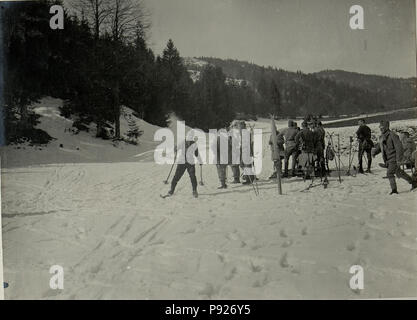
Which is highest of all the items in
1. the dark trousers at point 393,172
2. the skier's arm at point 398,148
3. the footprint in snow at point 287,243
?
the skier's arm at point 398,148

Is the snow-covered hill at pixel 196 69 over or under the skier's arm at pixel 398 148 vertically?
over

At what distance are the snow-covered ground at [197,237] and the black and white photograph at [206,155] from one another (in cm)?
3

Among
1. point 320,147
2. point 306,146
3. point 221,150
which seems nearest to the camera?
point 306,146

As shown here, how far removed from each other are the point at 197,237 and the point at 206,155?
3750mm

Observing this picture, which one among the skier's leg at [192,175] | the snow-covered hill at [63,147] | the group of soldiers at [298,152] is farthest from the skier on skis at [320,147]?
the snow-covered hill at [63,147]

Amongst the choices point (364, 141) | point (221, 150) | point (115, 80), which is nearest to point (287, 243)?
point (221, 150)

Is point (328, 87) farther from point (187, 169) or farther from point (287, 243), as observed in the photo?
point (287, 243)

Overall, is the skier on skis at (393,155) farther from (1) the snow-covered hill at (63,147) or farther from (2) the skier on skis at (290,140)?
(1) the snow-covered hill at (63,147)

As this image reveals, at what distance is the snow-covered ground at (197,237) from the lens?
4.79 meters

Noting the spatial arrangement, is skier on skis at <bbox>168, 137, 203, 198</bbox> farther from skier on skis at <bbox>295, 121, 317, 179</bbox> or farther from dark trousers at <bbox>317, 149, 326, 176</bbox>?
dark trousers at <bbox>317, 149, 326, 176</bbox>

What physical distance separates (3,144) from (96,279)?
13.6ft

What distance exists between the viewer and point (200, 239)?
5473 mm

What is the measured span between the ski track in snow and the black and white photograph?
1.2 inches
